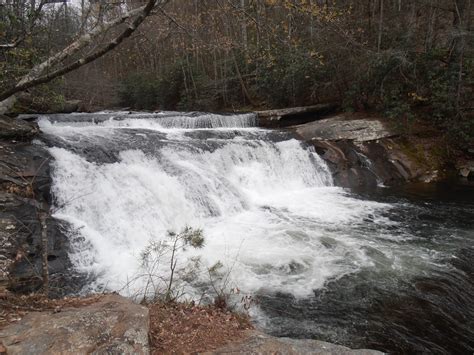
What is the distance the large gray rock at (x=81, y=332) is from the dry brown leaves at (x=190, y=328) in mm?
270

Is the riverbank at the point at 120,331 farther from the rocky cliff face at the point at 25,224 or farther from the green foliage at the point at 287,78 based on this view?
the green foliage at the point at 287,78

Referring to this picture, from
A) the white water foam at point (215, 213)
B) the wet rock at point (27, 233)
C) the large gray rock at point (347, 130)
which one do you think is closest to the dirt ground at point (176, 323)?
the wet rock at point (27, 233)

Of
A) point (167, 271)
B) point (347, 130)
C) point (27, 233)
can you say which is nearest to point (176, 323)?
point (167, 271)

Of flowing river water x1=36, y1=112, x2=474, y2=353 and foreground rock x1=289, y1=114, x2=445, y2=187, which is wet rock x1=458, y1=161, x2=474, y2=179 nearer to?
foreground rock x1=289, y1=114, x2=445, y2=187

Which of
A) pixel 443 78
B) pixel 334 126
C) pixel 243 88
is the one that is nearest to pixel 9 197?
pixel 334 126

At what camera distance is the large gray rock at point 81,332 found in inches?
91.4

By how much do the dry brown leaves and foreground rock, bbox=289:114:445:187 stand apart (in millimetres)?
8741

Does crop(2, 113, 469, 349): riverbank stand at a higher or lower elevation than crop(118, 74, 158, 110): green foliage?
lower

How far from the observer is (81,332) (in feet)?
8.10

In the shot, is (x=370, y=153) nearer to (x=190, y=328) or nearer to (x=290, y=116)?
(x=290, y=116)

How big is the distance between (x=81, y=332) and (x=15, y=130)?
21.6 feet

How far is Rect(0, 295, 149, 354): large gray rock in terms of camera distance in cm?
232

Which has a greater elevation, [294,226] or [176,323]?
[176,323]

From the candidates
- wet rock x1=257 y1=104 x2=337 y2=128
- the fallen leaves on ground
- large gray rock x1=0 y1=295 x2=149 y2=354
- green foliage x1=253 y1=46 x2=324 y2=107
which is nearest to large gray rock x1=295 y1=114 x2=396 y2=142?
wet rock x1=257 y1=104 x2=337 y2=128
